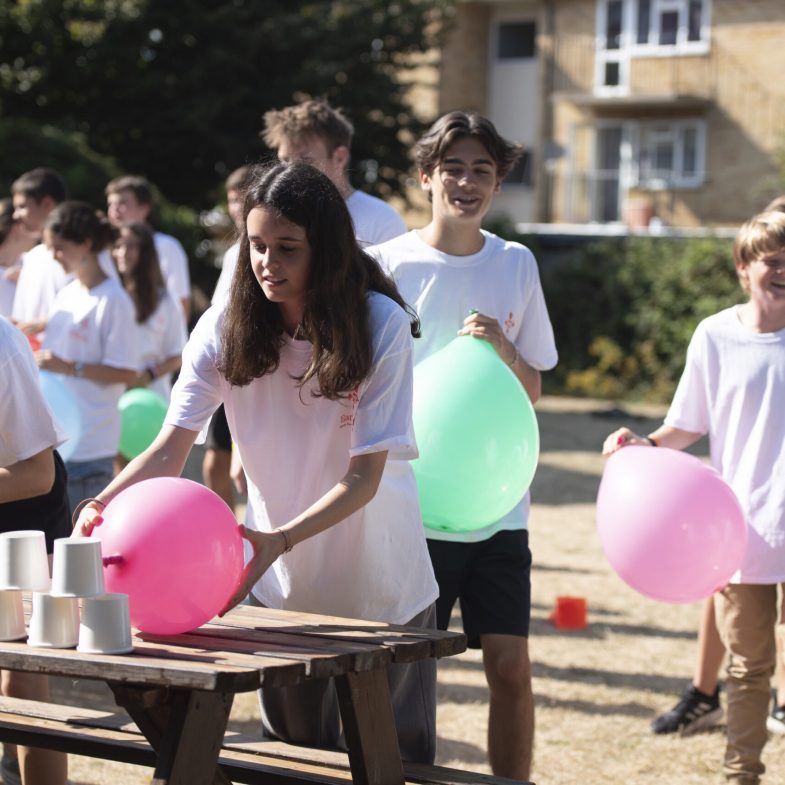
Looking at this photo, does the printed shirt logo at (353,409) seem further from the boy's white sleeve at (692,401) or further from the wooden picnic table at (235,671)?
the boy's white sleeve at (692,401)

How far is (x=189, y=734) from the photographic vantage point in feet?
8.52

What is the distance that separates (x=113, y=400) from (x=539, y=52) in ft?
95.4

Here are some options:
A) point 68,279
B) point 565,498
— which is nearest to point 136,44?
point 565,498

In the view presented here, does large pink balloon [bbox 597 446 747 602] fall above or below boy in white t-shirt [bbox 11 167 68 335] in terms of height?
below

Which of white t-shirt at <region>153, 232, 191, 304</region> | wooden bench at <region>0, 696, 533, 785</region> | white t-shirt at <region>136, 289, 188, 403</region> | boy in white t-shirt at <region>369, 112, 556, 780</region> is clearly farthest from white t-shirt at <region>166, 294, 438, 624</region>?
white t-shirt at <region>153, 232, 191, 304</region>

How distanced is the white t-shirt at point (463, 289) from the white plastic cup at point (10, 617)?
1.56 m

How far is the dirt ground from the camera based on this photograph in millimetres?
4910

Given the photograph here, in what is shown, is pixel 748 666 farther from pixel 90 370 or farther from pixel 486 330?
pixel 90 370

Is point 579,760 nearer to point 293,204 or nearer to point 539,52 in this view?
point 293,204

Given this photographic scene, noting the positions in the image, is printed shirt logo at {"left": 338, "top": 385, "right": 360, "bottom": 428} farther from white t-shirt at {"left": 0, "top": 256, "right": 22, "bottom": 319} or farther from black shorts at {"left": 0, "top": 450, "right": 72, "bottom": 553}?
white t-shirt at {"left": 0, "top": 256, "right": 22, "bottom": 319}

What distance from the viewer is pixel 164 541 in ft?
8.94

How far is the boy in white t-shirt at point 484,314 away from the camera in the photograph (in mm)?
4102

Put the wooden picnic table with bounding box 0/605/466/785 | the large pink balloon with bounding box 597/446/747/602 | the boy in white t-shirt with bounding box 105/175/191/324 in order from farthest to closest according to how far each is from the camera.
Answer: the boy in white t-shirt with bounding box 105/175/191/324, the large pink balloon with bounding box 597/446/747/602, the wooden picnic table with bounding box 0/605/466/785

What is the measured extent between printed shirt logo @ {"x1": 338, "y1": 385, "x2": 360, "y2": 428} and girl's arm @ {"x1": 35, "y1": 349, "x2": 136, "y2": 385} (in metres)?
3.05
